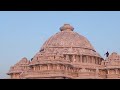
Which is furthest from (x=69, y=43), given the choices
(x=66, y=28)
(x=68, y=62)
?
(x=68, y=62)

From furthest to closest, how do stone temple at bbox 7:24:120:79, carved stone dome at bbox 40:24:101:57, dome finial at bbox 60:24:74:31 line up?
dome finial at bbox 60:24:74:31 → carved stone dome at bbox 40:24:101:57 → stone temple at bbox 7:24:120:79

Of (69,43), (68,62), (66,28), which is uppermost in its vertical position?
(66,28)

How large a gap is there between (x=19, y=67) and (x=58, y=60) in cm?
652

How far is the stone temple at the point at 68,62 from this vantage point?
26.8 metres

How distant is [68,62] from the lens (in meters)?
28.7

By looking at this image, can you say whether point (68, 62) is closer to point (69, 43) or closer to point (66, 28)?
point (69, 43)

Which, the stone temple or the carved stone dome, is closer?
the stone temple

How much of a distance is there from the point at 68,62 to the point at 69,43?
13.9 feet

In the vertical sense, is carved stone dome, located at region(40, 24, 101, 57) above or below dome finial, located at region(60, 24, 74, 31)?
below

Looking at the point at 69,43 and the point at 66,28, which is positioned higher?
the point at 66,28

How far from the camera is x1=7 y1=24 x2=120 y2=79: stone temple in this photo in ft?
87.8
